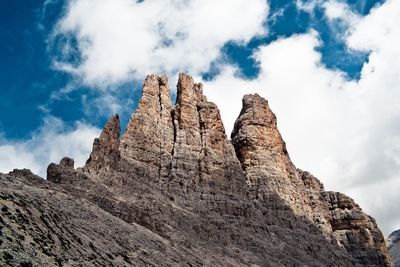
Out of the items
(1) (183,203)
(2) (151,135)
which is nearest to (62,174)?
(1) (183,203)

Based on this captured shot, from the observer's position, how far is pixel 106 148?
92250 millimetres

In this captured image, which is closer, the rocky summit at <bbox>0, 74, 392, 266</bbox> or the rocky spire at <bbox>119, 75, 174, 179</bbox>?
the rocky summit at <bbox>0, 74, 392, 266</bbox>

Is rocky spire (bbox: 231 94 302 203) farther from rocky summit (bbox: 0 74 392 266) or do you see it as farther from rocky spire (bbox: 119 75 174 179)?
rocky spire (bbox: 119 75 174 179)

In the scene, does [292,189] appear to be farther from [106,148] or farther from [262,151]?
[106,148]

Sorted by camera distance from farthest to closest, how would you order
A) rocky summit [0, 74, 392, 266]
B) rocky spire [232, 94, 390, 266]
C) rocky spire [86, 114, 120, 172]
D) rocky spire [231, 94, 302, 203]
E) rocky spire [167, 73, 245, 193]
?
rocky spire [232, 94, 390, 266], rocky spire [231, 94, 302, 203], rocky spire [167, 73, 245, 193], rocky spire [86, 114, 120, 172], rocky summit [0, 74, 392, 266]

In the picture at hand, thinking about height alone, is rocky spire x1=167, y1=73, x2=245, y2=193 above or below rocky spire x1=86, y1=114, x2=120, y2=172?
above

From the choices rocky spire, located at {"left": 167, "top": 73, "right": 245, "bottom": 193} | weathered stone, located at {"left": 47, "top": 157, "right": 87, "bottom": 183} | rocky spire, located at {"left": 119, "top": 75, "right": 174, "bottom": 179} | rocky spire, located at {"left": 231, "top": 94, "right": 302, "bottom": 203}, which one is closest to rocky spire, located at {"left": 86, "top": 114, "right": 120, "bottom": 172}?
rocky spire, located at {"left": 119, "top": 75, "right": 174, "bottom": 179}

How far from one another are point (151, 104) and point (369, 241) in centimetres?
6463

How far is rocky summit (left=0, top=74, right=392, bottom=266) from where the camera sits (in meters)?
47.5

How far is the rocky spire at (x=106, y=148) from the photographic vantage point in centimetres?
8719

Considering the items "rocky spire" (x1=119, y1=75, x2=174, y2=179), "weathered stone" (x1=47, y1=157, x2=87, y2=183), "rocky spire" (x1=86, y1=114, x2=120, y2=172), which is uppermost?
"rocky spire" (x1=119, y1=75, x2=174, y2=179)

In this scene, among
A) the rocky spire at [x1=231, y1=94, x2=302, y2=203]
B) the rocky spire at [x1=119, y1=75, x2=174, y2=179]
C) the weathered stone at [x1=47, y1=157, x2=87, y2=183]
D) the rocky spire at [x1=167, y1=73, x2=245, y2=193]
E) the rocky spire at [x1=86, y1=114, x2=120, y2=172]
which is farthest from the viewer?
the rocky spire at [x1=231, y1=94, x2=302, y2=203]

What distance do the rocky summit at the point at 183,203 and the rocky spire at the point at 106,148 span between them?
0.24m

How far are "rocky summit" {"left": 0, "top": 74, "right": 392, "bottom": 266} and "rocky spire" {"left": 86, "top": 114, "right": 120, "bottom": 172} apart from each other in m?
0.24
